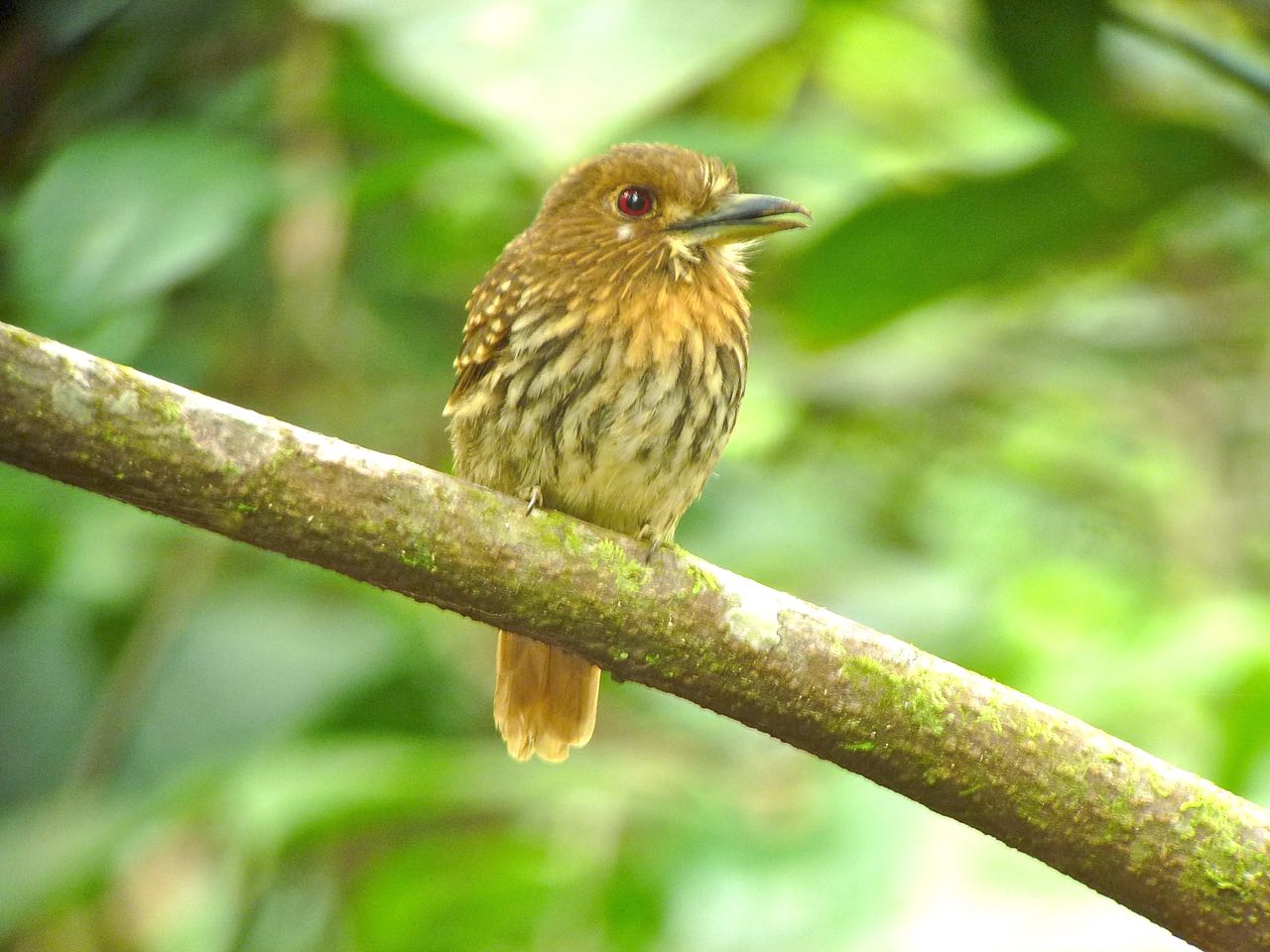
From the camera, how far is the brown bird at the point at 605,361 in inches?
81.6

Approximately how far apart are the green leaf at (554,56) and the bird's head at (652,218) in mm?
152

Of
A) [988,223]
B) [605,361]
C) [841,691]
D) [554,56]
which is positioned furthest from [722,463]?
[841,691]

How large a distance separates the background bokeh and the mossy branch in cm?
58

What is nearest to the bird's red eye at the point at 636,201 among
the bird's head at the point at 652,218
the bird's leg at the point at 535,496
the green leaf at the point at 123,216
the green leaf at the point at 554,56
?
the bird's head at the point at 652,218

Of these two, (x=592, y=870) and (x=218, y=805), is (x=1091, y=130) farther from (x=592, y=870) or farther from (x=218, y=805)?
(x=218, y=805)

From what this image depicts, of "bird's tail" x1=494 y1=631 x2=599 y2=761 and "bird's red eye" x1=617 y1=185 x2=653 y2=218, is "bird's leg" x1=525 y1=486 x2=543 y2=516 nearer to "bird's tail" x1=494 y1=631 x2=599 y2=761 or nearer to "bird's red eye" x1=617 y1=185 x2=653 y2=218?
"bird's tail" x1=494 y1=631 x2=599 y2=761

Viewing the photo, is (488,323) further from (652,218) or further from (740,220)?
(740,220)

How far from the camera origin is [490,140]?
7.64 ft

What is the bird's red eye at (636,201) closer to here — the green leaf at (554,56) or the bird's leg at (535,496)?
the green leaf at (554,56)

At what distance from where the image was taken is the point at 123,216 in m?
2.29

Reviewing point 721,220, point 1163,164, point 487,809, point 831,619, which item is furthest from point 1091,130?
point 487,809

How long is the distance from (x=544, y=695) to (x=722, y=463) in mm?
1226

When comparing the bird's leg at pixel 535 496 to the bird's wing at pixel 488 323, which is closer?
the bird's leg at pixel 535 496

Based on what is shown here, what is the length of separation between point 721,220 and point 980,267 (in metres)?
0.70
